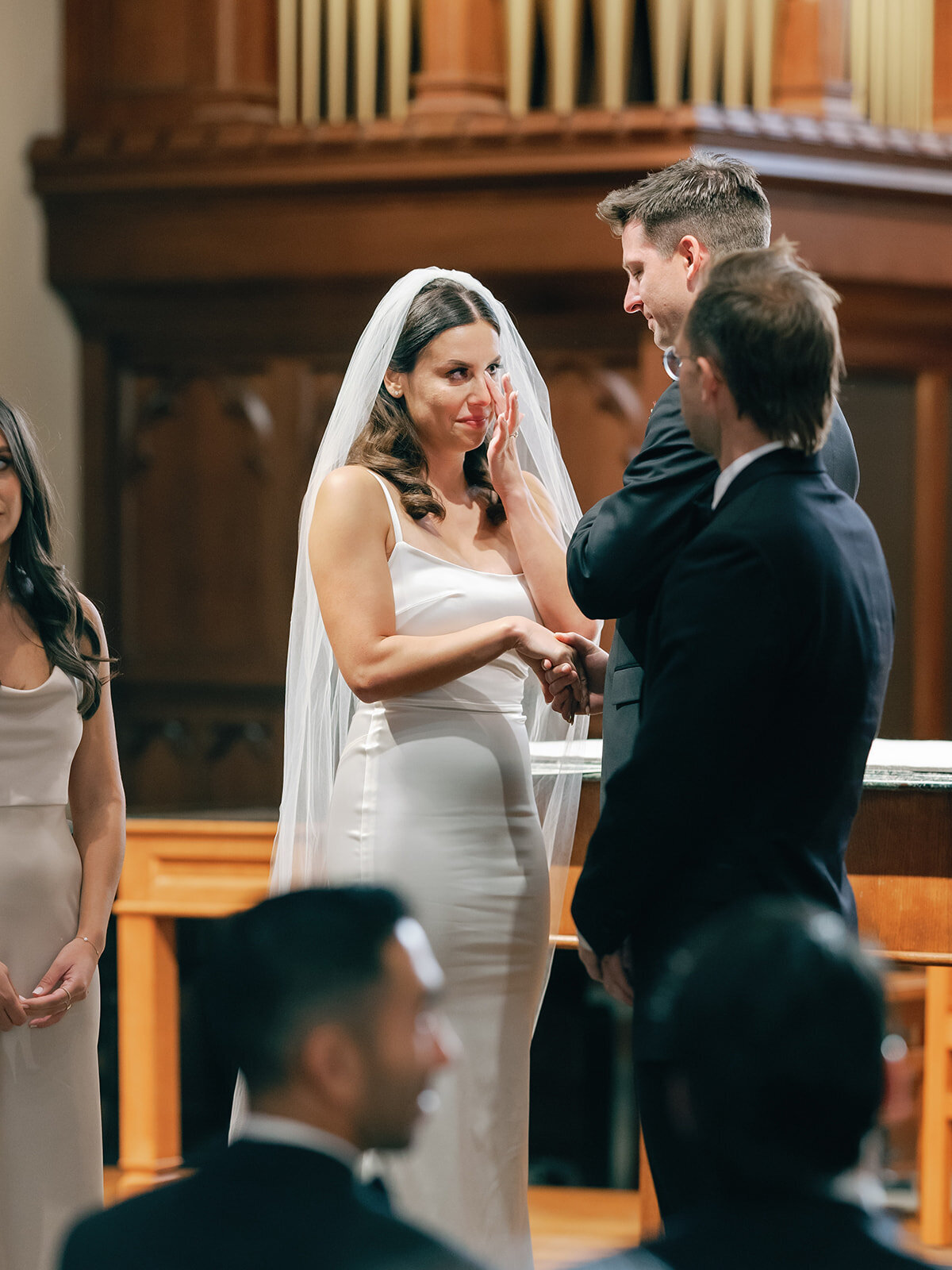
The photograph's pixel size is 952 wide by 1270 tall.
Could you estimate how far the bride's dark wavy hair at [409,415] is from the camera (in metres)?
2.70

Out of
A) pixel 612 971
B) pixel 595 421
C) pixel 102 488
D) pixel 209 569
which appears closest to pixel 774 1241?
pixel 612 971

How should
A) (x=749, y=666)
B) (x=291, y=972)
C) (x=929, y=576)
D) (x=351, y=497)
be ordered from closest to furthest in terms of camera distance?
(x=291, y=972) < (x=749, y=666) < (x=351, y=497) < (x=929, y=576)

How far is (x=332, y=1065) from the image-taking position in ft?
4.16

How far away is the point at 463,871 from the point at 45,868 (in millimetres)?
690

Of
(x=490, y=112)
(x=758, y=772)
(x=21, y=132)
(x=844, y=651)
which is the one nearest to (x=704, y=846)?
(x=758, y=772)

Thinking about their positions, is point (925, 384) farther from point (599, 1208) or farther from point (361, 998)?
point (361, 998)

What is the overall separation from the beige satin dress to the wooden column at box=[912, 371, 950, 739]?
11.4 feet

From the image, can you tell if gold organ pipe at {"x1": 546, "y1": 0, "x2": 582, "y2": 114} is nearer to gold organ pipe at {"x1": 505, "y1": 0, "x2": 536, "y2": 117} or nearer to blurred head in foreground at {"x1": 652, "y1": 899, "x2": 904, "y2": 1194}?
gold organ pipe at {"x1": 505, "y1": 0, "x2": 536, "y2": 117}

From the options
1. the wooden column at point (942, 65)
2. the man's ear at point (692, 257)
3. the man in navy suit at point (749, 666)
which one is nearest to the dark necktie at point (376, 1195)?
the man in navy suit at point (749, 666)

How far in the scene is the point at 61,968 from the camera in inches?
100

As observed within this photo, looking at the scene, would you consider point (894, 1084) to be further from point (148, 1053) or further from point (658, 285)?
point (148, 1053)

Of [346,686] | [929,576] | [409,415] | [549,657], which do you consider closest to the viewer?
[549,657]

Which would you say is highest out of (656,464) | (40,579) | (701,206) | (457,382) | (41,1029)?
(701,206)

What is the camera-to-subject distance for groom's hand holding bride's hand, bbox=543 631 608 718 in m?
2.52
